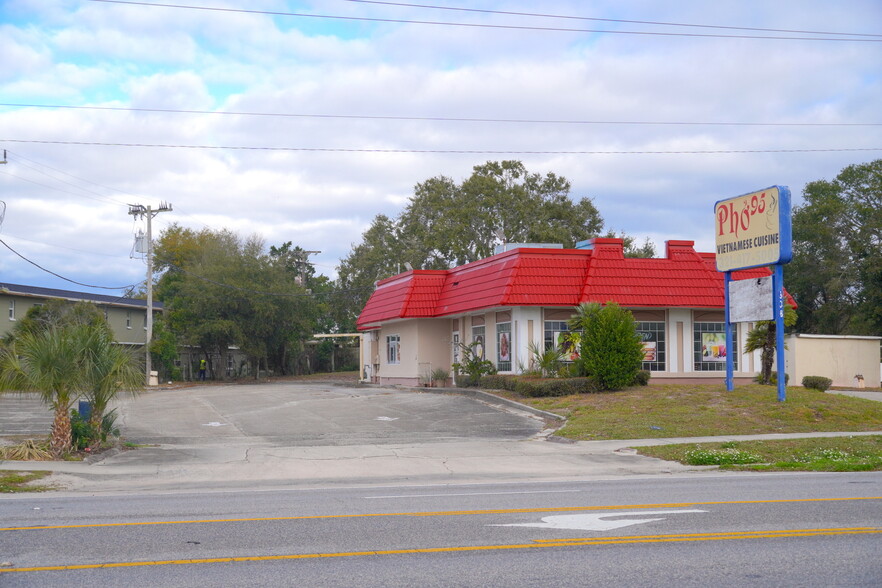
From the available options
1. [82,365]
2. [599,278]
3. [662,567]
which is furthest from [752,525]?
[599,278]

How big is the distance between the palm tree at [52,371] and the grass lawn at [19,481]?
2.31 meters

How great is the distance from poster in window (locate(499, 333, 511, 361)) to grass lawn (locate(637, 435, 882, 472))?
14.9m

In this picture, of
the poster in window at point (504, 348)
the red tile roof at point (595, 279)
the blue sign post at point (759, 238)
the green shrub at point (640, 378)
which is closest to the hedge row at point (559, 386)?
the green shrub at point (640, 378)

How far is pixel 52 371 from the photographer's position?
688 inches

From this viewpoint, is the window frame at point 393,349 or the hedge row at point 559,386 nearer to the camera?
the hedge row at point 559,386

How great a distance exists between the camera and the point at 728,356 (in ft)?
88.3

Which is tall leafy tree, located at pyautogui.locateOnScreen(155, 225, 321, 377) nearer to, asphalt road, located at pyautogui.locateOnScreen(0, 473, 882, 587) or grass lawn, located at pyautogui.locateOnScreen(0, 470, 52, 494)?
grass lawn, located at pyautogui.locateOnScreen(0, 470, 52, 494)

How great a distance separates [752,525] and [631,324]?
19.1 m

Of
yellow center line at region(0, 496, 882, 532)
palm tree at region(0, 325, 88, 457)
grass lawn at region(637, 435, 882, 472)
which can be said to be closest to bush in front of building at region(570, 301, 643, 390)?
grass lawn at region(637, 435, 882, 472)

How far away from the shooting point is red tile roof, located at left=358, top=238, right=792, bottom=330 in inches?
1280

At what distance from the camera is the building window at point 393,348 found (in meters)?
41.9

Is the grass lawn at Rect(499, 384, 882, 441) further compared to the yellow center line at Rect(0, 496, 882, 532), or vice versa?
the grass lawn at Rect(499, 384, 882, 441)

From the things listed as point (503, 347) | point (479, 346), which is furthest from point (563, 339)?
point (479, 346)

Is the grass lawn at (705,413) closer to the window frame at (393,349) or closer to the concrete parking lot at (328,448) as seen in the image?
the concrete parking lot at (328,448)
